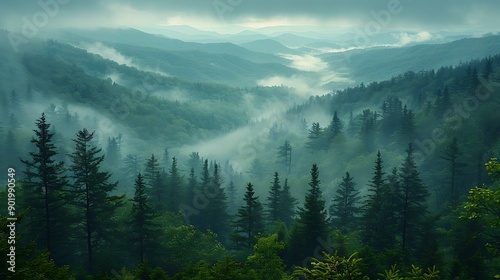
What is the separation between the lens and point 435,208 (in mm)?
79000

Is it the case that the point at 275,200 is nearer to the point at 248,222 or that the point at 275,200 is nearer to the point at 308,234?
the point at 248,222

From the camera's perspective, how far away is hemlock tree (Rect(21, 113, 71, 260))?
33219mm

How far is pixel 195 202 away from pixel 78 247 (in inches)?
1252

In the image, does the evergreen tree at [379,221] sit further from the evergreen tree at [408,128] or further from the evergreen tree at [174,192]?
the evergreen tree at [408,128]

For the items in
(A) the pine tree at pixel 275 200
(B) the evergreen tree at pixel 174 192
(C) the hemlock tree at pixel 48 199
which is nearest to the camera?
(C) the hemlock tree at pixel 48 199

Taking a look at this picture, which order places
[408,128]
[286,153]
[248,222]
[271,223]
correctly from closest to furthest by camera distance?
[248,222] < [271,223] < [408,128] < [286,153]

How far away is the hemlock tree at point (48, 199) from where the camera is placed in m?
33.2

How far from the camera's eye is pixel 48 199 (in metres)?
35.2

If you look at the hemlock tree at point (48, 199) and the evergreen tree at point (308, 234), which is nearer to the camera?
the hemlock tree at point (48, 199)

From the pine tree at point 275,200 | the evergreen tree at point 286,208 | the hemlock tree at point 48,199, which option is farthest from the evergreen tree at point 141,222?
the evergreen tree at point 286,208

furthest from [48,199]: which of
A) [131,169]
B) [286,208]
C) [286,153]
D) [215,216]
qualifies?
[131,169]

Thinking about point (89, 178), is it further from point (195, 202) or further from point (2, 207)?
point (195, 202)

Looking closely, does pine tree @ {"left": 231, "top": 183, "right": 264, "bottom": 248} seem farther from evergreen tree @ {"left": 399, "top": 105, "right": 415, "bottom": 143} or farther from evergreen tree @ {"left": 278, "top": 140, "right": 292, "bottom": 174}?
evergreen tree @ {"left": 278, "top": 140, "right": 292, "bottom": 174}

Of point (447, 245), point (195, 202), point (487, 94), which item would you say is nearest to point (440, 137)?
point (487, 94)
